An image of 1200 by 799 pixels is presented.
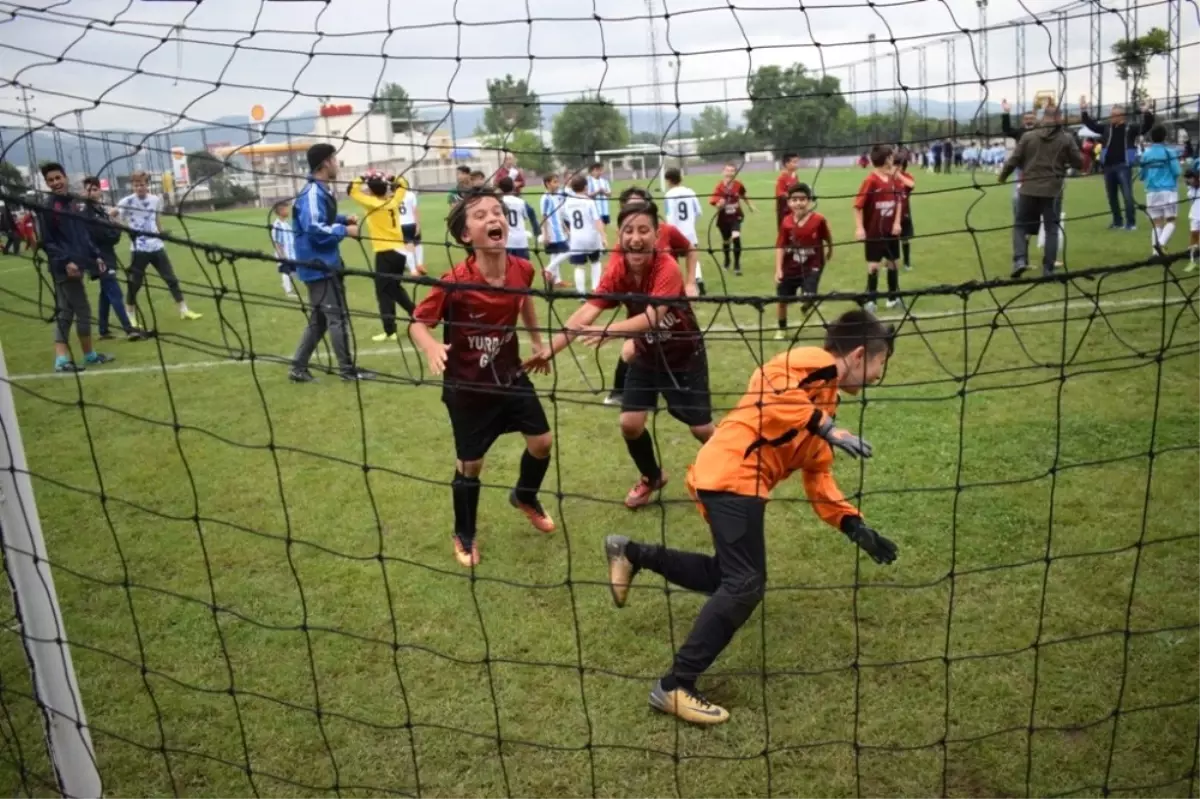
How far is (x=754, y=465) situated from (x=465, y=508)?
5.66 feet

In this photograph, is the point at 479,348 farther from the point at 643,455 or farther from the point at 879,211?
the point at 879,211

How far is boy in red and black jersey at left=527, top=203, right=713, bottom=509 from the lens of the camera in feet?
14.7

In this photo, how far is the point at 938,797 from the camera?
2912 millimetres

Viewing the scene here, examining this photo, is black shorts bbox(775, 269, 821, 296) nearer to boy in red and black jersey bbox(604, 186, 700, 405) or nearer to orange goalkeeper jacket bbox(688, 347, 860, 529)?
boy in red and black jersey bbox(604, 186, 700, 405)

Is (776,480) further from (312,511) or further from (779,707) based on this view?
(312,511)

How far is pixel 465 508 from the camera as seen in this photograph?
454cm

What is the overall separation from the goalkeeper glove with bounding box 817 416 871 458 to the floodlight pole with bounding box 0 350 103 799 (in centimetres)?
244

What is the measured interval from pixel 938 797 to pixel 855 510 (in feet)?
3.37

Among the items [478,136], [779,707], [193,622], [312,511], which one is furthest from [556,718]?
[478,136]

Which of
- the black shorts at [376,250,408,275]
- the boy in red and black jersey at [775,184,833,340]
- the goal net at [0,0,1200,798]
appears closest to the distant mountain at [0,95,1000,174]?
the goal net at [0,0,1200,798]

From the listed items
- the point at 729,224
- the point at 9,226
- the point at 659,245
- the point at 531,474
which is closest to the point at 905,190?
the point at 729,224

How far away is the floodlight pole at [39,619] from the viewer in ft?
9.00

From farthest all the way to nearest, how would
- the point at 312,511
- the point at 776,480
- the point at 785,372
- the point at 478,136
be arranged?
1. the point at 478,136
2. the point at 312,511
3. the point at 776,480
4. the point at 785,372

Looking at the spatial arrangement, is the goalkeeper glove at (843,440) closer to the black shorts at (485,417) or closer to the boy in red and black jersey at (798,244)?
the black shorts at (485,417)
